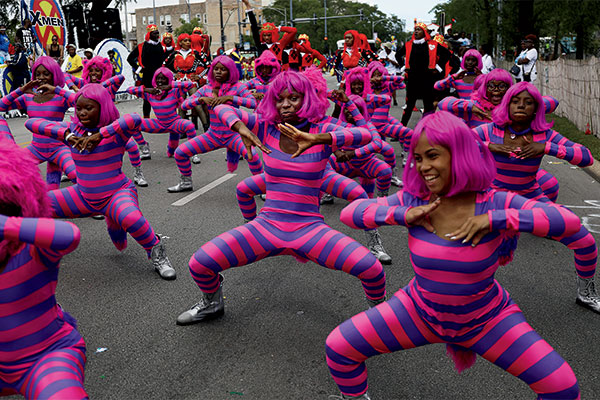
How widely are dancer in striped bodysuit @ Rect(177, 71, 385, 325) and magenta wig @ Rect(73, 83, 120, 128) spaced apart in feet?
4.69

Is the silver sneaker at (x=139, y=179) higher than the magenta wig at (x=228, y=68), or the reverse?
the magenta wig at (x=228, y=68)

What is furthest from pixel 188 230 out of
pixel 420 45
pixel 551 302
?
pixel 420 45

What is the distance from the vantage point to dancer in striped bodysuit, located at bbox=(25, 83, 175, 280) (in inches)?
191

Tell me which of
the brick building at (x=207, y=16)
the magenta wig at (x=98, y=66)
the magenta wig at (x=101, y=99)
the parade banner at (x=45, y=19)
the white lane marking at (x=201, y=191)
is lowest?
the white lane marking at (x=201, y=191)

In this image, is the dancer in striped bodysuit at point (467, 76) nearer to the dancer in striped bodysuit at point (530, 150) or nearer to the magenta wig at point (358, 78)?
the magenta wig at point (358, 78)

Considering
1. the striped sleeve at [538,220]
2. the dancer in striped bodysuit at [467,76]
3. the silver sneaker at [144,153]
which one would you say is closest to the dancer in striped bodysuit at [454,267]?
the striped sleeve at [538,220]

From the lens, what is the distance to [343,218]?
2863 millimetres

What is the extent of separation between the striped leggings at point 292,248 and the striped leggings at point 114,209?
121cm

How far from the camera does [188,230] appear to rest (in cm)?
673

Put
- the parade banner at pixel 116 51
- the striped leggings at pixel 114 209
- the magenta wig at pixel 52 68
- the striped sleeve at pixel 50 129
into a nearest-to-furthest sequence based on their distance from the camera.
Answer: the striped leggings at pixel 114 209 < the striped sleeve at pixel 50 129 < the magenta wig at pixel 52 68 < the parade banner at pixel 116 51

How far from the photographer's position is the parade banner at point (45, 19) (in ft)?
65.3

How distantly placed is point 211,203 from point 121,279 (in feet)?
9.39

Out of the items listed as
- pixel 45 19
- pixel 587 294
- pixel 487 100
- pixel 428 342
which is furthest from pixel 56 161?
pixel 45 19

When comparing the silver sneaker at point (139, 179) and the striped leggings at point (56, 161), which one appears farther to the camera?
the silver sneaker at point (139, 179)
